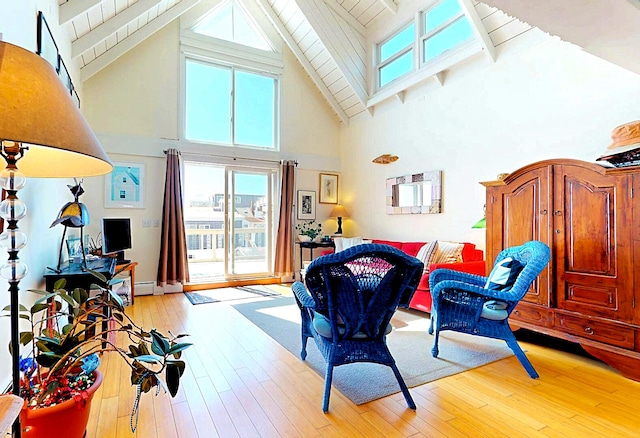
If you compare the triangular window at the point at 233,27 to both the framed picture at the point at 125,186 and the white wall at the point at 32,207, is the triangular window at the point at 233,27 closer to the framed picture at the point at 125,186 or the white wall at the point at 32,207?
the framed picture at the point at 125,186

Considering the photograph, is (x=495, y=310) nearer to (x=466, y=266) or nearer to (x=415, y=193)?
(x=466, y=266)

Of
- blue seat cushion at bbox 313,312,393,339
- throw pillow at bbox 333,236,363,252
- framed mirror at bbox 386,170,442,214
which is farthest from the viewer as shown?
throw pillow at bbox 333,236,363,252

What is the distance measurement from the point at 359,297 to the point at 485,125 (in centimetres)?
323

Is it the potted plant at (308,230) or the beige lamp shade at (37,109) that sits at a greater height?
the beige lamp shade at (37,109)

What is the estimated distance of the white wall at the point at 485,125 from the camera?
10.4ft

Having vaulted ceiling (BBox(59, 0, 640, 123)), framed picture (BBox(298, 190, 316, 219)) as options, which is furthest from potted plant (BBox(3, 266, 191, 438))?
framed picture (BBox(298, 190, 316, 219))

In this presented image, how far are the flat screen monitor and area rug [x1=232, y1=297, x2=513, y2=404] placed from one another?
182 cm

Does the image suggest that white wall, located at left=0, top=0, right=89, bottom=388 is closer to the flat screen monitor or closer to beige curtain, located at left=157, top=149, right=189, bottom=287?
the flat screen monitor

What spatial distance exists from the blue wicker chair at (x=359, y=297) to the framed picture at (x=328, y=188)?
4588 millimetres

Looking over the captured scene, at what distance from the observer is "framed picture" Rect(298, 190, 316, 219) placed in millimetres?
6377

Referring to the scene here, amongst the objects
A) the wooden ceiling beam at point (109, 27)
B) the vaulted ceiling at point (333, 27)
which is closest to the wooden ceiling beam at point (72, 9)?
the vaulted ceiling at point (333, 27)

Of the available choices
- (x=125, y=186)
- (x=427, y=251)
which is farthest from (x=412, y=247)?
(x=125, y=186)

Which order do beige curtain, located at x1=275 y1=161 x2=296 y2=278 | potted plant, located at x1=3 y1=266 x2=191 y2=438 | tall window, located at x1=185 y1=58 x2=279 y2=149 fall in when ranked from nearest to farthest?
potted plant, located at x1=3 y1=266 x2=191 y2=438 → tall window, located at x1=185 y1=58 x2=279 y2=149 → beige curtain, located at x1=275 y1=161 x2=296 y2=278

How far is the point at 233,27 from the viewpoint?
5.88 m
